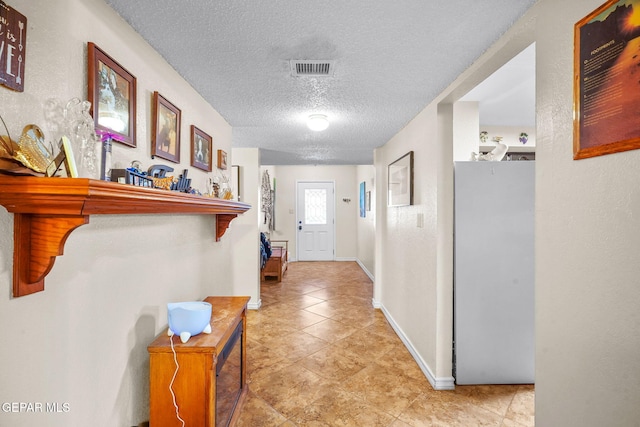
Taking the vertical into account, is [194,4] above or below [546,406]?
above

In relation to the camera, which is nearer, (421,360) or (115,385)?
(115,385)

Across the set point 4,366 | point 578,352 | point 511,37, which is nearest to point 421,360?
point 578,352

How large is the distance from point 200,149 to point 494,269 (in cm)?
235

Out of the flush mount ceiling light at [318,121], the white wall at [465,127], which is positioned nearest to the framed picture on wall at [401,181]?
the white wall at [465,127]

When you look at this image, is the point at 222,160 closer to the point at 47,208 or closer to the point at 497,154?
the point at 47,208

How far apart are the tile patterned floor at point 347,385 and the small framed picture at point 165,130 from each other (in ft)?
5.51

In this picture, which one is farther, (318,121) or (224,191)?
(318,121)

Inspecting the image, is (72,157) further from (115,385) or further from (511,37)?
(511,37)

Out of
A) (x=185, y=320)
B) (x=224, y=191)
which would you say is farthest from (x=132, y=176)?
A: (x=224, y=191)

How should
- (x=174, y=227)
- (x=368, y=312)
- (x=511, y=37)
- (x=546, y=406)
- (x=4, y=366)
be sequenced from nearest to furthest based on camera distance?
(x=4, y=366)
(x=546, y=406)
(x=511, y=37)
(x=174, y=227)
(x=368, y=312)

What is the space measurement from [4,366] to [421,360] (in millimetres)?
2508

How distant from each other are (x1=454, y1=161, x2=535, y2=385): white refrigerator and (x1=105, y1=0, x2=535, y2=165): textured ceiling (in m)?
0.81

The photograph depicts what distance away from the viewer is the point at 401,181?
3.03 m

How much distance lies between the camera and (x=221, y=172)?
254cm
